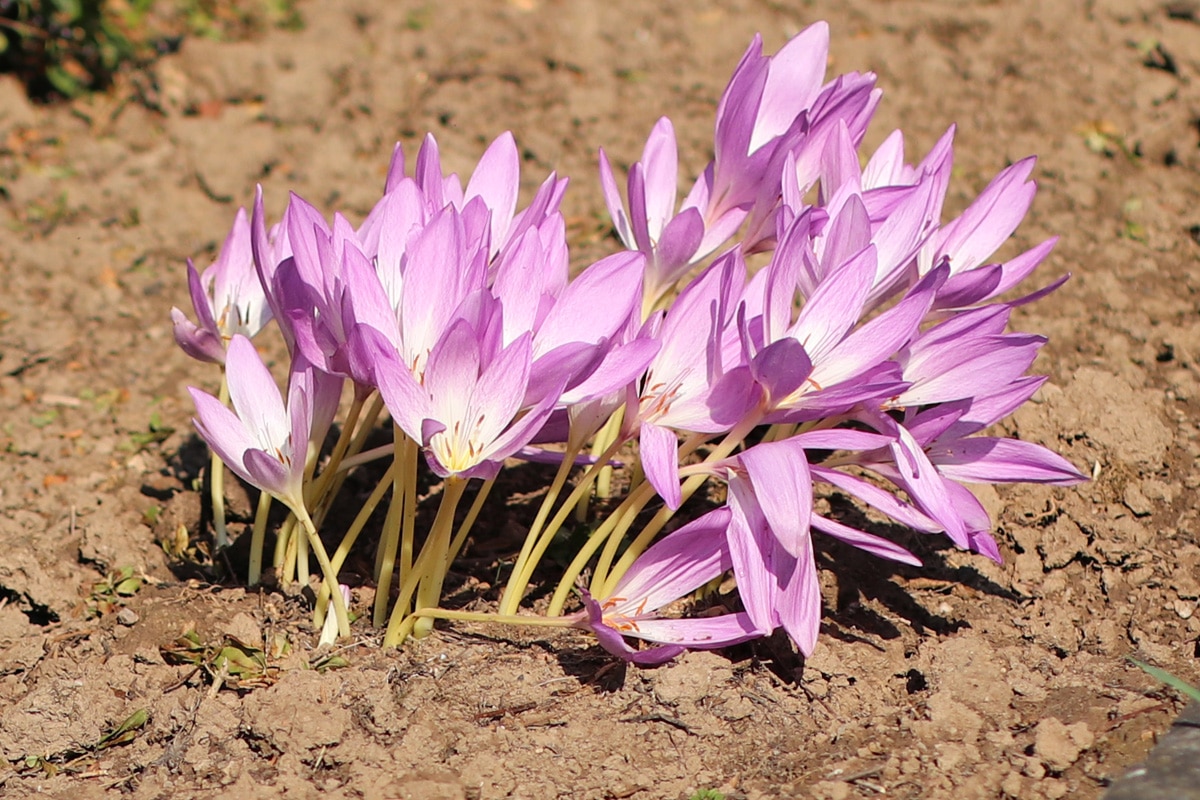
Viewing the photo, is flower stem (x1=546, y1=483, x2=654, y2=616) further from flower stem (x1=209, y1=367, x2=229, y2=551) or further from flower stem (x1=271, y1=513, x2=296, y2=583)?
flower stem (x1=209, y1=367, x2=229, y2=551)

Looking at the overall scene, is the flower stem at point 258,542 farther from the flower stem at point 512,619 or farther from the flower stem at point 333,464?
the flower stem at point 512,619

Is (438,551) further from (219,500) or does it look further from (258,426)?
(219,500)

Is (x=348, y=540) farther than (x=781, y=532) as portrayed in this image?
Yes

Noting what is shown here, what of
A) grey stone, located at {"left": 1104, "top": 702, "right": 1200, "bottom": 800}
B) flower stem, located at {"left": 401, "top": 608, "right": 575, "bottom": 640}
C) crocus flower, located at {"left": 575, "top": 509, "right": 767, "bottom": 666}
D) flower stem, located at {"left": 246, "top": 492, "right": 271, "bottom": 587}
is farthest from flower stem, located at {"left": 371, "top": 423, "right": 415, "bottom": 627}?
grey stone, located at {"left": 1104, "top": 702, "right": 1200, "bottom": 800}

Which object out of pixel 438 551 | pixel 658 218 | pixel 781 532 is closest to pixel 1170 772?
pixel 781 532

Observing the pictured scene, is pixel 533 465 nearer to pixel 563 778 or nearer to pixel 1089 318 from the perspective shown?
pixel 563 778

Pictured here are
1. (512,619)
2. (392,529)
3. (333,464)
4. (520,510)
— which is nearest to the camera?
(512,619)
